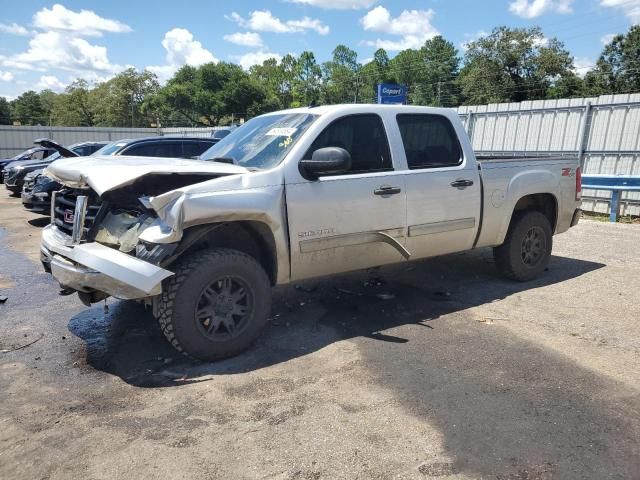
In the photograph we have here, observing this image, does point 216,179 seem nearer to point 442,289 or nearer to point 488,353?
point 488,353

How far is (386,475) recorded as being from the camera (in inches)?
108

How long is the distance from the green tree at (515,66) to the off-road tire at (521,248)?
51.9 meters

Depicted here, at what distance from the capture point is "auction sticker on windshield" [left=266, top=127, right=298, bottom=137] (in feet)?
15.5

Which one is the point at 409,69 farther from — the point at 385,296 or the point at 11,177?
the point at 385,296

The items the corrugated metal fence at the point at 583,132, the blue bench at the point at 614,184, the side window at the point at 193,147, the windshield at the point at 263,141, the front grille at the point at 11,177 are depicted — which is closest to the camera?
the windshield at the point at 263,141

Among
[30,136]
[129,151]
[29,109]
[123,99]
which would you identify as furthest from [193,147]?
[29,109]

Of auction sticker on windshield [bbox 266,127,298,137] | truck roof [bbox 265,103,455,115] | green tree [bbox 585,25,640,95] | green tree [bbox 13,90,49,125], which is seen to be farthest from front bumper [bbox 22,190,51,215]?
green tree [bbox 13,90,49,125]

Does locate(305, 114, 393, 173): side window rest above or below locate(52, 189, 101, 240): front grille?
above

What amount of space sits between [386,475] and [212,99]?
75.6 metres

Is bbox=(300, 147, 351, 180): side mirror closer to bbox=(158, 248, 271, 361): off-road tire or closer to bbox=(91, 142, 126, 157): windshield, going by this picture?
bbox=(158, 248, 271, 361): off-road tire

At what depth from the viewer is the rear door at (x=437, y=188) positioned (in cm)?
517

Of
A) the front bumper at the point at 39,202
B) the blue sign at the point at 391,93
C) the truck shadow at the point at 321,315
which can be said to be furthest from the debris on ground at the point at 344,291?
the blue sign at the point at 391,93

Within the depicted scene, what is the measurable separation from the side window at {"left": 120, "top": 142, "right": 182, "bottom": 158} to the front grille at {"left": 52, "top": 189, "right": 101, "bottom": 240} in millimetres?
5974

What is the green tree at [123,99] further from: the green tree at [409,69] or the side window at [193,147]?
the side window at [193,147]
